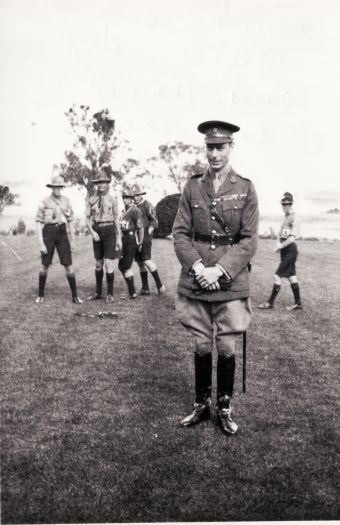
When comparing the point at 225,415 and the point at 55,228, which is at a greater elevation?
the point at 55,228

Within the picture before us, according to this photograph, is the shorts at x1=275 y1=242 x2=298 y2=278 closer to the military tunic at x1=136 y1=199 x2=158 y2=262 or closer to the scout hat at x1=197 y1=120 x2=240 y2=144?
the military tunic at x1=136 y1=199 x2=158 y2=262

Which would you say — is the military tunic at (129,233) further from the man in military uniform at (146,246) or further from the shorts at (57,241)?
the shorts at (57,241)

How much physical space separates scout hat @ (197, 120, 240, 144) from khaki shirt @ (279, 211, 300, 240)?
571 centimetres

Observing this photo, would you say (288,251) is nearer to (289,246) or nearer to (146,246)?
(289,246)

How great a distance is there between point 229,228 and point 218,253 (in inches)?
8.2

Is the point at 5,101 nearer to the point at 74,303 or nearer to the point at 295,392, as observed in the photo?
the point at 295,392

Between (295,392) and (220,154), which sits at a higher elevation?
(220,154)

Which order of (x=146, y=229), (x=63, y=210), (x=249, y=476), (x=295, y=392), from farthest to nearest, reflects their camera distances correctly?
(x=146, y=229) < (x=63, y=210) < (x=295, y=392) < (x=249, y=476)

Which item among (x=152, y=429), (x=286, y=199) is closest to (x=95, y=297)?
(x=286, y=199)

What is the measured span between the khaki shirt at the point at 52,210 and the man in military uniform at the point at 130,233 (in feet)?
4.56

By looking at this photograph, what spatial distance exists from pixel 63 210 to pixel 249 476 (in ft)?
22.4

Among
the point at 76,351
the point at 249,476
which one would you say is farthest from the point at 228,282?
the point at 76,351

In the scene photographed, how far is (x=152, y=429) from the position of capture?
420 cm

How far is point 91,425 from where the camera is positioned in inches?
169
